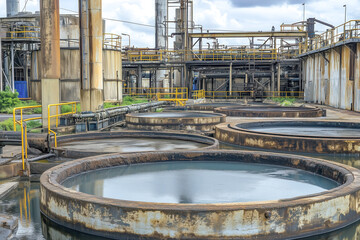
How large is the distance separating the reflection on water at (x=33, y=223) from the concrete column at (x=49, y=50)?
6654 millimetres

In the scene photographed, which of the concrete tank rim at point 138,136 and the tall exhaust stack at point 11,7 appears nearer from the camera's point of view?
the concrete tank rim at point 138,136

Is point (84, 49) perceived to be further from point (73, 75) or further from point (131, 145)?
point (73, 75)

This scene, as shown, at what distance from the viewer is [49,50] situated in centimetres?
1488

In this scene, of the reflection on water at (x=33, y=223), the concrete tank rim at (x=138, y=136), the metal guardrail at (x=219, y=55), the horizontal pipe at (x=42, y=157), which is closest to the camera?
the reflection on water at (x=33, y=223)

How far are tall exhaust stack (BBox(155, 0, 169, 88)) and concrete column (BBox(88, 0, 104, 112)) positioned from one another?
29.3 meters

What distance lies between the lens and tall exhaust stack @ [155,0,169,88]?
45812 mm

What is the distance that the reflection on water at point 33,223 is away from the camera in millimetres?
5922

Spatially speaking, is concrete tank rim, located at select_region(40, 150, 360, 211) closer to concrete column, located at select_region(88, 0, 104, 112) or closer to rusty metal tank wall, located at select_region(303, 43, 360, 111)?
concrete column, located at select_region(88, 0, 104, 112)

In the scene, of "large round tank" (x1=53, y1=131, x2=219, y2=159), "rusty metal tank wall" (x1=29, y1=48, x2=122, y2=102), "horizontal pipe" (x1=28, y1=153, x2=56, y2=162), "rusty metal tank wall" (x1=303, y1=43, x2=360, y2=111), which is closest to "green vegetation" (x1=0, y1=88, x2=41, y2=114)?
"rusty metal tank wall" (x1=29, y1=48, x2=122, y2=102)

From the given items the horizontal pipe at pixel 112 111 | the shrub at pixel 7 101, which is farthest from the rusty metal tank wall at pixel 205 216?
the shrub at pixel 7 101

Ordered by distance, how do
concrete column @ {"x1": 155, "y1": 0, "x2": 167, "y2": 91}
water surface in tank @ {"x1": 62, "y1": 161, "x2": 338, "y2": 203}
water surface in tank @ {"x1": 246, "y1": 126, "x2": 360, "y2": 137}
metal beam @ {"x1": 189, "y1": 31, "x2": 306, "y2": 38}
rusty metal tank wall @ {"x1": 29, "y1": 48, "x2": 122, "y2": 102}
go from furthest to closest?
concrete column @ {"x1": 155, "y1": 0, "x2": 167, "y2": 91} < metal beam @ {"x1": 189, "y1": 31, "x2": 306, "y2": 38} < rusty metal tank wall @ {"x1": 29, "y1": 48, "x2": 122, "y2": 102} < water surface in tank @ {"x1": 246, "y1": 126, "x2": 360, "y2": 137} < water surface in tank @ {"x1": 62, "y1": 161, "x2": 338, "y2": 203}

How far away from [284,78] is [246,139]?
29.2 meters

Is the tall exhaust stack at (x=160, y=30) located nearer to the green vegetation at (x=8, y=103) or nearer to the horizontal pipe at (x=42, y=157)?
the green vegetation at (x=8, y=103)

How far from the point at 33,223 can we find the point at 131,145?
17.1 feet
